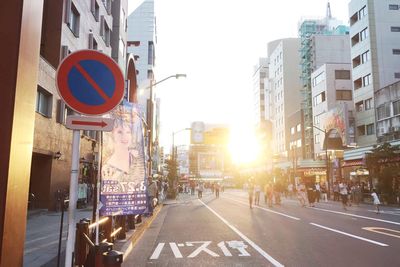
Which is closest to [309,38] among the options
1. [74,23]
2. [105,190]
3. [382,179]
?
[382,179]

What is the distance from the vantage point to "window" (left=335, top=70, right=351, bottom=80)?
5858cm

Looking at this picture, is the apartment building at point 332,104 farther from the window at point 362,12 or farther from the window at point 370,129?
the window at point 362,12

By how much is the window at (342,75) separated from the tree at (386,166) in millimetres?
27578

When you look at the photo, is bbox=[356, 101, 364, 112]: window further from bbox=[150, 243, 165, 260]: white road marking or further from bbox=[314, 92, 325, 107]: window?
bbox=[150, 243, 165, 260]: white road marking

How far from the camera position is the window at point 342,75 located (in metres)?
58.6

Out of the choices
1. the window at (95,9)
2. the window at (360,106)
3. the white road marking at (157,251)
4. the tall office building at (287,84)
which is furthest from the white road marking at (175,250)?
the tall office building at (287,84)

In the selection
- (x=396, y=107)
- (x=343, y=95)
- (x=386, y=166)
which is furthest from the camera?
(x=343, y=95)

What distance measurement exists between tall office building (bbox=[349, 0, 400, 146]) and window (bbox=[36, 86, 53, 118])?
1394 inches

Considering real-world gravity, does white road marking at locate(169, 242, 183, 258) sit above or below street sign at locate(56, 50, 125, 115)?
below

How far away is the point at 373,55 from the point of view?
4566 centimetres

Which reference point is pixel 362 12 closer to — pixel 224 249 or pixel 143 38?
pixel 143 38

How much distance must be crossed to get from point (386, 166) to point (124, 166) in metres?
28.3

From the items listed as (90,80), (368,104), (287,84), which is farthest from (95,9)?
(287,84)

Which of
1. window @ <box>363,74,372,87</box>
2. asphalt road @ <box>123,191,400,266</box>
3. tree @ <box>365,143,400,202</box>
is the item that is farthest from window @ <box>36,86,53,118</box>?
window @ <box>363,74,372,87</box>
